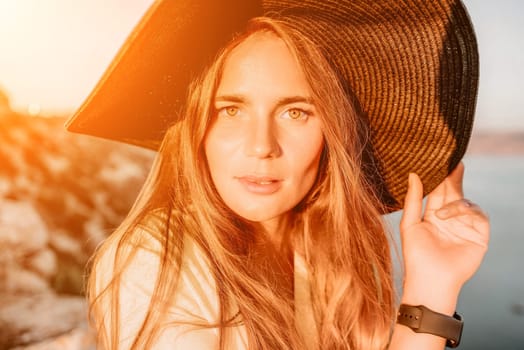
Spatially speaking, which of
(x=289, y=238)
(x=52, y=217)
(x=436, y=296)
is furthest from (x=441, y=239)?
(x=52, y=217)

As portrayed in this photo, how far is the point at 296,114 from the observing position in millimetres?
1596

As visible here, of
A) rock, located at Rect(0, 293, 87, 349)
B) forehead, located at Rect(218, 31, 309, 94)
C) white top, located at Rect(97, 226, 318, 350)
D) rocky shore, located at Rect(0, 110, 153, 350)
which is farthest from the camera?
rocky shore, located at Rect(0, 110, 153, 350)

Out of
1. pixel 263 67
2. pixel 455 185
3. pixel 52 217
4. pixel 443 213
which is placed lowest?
pixel 52 217

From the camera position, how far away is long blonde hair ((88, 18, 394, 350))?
152 centimetres

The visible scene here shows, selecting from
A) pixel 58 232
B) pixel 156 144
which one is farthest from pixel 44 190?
pixel 156 144

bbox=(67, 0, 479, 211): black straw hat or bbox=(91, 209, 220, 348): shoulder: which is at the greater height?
bbox=(67, 0, 479, 211): black straw hat

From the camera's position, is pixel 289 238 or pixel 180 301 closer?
pixel 180 301

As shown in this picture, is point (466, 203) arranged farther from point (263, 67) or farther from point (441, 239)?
point (263, 67)

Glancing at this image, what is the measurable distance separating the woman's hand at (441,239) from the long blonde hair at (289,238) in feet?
0.58

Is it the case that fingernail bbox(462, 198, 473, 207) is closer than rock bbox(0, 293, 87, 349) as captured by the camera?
Yes

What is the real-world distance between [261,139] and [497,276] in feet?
9.85

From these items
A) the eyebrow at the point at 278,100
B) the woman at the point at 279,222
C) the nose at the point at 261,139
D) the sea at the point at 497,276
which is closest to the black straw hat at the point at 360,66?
the woman at the point at 279,222

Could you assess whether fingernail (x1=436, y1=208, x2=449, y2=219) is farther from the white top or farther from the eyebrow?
the white top

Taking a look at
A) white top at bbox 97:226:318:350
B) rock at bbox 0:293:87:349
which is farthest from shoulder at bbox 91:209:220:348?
rock at bbox 0:293:87:349
